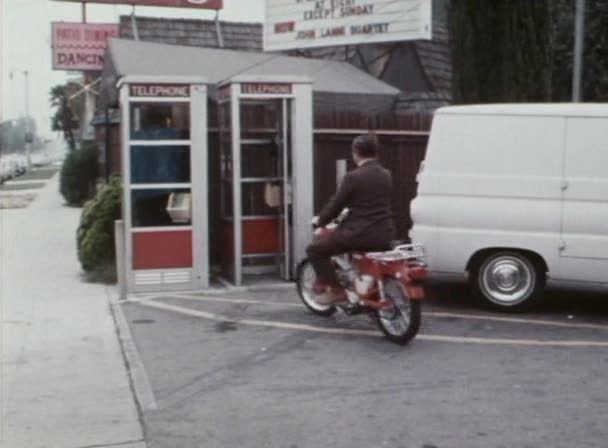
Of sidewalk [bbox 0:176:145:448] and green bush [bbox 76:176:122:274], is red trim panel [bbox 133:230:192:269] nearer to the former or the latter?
sidewalk [bbox 0:176:145:448]

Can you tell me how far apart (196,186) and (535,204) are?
3.92m

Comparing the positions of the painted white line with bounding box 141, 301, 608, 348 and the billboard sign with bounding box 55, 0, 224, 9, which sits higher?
the billboard sign with bounding box 55, 0, 224, 9

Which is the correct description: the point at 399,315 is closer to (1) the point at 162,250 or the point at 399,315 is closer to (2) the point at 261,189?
(1) the point at 162,250

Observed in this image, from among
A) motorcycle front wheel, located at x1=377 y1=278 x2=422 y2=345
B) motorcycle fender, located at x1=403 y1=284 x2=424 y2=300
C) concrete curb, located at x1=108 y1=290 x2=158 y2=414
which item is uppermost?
motorcycle fender, located at x1=403 y1=284 x2=424 y2=300

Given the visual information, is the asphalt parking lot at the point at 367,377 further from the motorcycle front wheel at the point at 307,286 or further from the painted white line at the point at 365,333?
the motorcycle front wheel at the point at 307,286

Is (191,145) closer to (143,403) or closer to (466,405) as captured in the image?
(143,403)

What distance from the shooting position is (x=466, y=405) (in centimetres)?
638

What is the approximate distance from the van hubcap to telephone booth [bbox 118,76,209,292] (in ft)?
11.1

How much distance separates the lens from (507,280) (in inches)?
375

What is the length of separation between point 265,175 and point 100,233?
2345 mm

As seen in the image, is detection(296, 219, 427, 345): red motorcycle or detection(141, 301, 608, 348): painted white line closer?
detection(296, 219, 427, 345): red motorcycle

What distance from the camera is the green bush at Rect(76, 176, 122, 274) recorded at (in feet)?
41.5

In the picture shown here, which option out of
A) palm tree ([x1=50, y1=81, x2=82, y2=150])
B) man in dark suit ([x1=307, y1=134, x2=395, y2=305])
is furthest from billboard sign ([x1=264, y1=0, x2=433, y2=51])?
palm tree ([x1=50, y1=81, x2=82, y2=150])

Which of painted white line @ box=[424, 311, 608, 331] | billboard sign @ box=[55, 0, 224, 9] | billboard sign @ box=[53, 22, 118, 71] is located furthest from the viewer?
billboard sign @ box=[53, 22, 118, 71]
